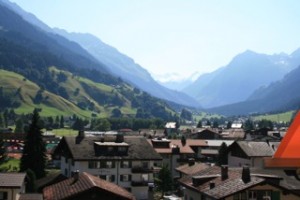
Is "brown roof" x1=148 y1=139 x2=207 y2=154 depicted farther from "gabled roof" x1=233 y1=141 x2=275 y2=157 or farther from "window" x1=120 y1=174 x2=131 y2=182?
"window" x1=120 y1=174 x2=131 y2=182

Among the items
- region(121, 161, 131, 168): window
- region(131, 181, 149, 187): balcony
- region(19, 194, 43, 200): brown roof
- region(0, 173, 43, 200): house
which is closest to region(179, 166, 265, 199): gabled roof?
region(131, 181, 149, 187): balcony

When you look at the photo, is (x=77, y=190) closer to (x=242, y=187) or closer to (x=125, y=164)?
(x=242, y=187)

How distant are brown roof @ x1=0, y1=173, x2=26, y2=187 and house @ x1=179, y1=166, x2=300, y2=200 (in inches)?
714

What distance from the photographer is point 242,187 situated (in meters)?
43.6

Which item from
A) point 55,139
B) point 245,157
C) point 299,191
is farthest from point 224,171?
point 55,139

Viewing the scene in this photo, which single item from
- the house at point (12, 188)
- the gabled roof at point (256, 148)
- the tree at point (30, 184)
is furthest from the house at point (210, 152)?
the house at point (12, 188)

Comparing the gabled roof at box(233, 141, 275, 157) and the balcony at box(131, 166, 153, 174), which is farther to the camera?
the gabled roof at box(233, 141, 275, 157)

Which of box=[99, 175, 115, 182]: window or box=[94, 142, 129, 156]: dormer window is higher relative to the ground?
box=[94, 142, 129, 156]: dormer window

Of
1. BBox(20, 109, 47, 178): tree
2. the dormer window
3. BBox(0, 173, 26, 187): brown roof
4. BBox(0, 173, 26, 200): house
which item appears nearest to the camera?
BBox(0, 173, 26, 200): house

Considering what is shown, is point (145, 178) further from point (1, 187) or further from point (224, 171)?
point (1, 187)

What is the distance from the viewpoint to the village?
1713 inches

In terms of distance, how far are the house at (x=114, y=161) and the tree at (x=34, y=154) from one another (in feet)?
14.0

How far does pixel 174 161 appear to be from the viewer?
9869 centimetres

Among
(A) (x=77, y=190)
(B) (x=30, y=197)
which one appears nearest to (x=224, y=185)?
(A) (x=77, y=190)
